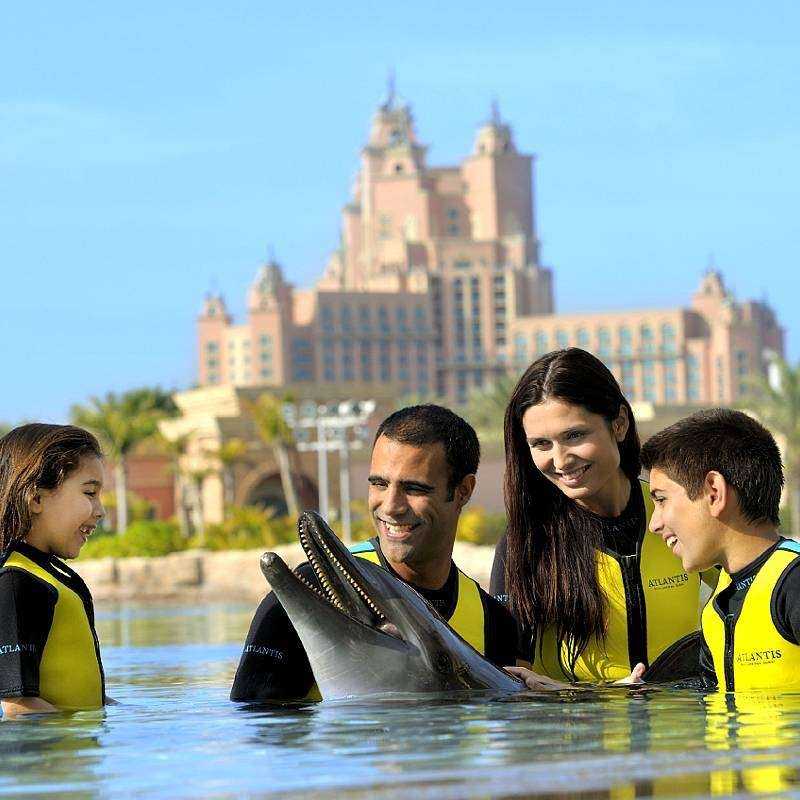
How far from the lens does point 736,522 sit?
490cm

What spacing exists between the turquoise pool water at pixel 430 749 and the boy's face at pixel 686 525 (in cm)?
47

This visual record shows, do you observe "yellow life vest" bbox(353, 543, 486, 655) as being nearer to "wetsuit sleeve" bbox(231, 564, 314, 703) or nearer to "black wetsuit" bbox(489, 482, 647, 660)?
"black wetsuit" bbox(489, 482, 647, 660)

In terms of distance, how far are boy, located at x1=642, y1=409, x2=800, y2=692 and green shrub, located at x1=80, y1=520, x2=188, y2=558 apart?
1665 inches

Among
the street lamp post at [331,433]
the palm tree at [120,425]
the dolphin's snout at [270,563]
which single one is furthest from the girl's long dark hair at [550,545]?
the palm tree at [120,425]

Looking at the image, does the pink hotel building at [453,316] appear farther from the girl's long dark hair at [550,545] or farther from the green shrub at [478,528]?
the girl's long dark hair at [550,545]

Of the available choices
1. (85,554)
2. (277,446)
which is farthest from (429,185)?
(85,554)

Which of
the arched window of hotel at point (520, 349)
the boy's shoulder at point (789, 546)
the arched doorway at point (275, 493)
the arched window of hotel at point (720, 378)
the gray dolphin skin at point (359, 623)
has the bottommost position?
the gray dolphin skin at point (359, 623)

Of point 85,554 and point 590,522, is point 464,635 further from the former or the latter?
point 85,554

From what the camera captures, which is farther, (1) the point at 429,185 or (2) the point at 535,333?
(1) the point at 429,185

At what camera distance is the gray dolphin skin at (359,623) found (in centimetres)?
480

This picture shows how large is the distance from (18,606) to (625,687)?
1.87 meters

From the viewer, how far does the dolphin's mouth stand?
4.83m

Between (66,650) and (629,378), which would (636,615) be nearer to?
(66,650)

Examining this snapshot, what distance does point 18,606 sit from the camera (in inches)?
192
